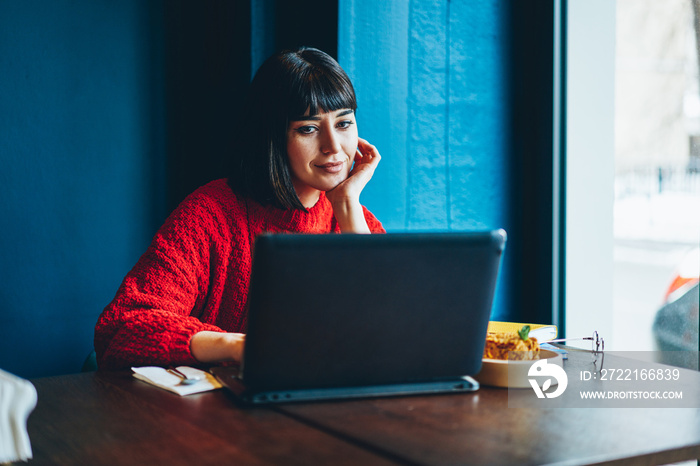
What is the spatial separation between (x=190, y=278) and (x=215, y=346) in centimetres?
41

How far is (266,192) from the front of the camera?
187 cm

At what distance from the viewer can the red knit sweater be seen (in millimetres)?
1323

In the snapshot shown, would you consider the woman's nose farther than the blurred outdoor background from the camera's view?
No

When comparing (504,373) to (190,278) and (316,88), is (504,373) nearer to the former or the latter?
(190,278)

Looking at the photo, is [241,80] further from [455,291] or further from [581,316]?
[455,291]

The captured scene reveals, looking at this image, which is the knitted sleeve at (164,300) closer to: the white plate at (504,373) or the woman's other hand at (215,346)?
the woman's other hand at (215,346)

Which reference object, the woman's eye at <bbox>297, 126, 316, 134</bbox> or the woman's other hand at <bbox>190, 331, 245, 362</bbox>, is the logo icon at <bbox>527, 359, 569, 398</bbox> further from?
the woman's eye at <bbox>297, 126, 316, 134</bbox>

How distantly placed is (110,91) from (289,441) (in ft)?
6.65

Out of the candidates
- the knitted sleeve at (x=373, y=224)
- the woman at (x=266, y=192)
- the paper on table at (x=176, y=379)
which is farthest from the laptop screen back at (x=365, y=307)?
the knitted sleeve at (x=373, y=224)

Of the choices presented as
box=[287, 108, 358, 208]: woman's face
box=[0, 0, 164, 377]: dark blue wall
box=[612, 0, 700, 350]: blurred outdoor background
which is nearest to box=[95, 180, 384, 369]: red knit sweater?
box=[287, 108, 358, 208]: woman's face

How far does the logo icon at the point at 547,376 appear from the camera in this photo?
1.12 meters

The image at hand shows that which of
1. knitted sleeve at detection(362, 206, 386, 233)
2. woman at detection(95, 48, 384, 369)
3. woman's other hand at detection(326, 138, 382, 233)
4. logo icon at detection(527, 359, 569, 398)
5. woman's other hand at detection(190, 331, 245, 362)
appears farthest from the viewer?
knitted sleeve at detection(362, 206, 386, 233)

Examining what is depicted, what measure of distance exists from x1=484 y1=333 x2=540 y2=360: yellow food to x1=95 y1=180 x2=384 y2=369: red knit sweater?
542 mm

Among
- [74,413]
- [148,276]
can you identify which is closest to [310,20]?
[148,276]
